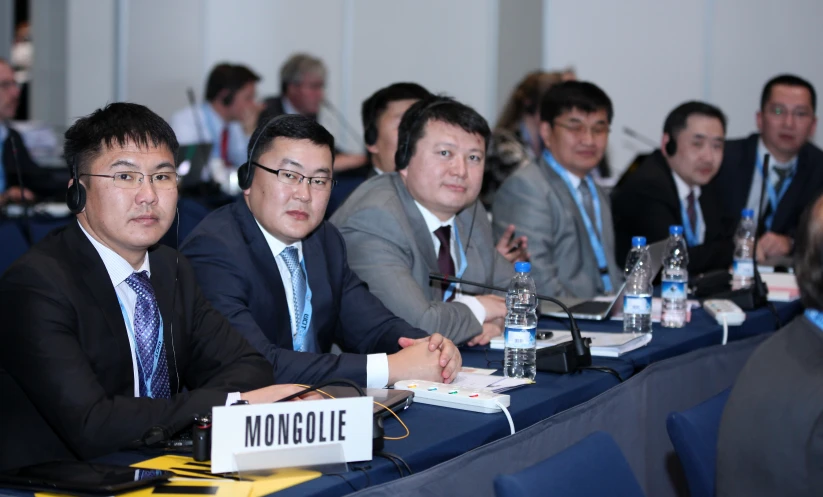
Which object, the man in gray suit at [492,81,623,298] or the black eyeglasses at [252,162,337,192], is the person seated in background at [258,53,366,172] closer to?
the man in gray suit at [492,81,623,298]

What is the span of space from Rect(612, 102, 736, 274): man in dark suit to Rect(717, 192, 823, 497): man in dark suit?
2549 millimetres

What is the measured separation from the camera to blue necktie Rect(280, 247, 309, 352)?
2482 millimetres

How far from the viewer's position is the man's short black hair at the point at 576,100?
3.95 metres

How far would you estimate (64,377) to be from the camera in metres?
1.70

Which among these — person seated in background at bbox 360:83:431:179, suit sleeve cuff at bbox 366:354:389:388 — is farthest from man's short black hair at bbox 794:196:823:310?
person seated in background at bbox 360:83:431:179

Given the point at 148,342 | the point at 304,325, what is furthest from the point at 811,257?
the point at 304,325

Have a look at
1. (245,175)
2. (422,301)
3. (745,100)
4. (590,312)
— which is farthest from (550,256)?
(745,100)

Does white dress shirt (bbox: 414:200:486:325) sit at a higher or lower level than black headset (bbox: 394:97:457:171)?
lower

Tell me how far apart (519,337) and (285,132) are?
80 centimetres

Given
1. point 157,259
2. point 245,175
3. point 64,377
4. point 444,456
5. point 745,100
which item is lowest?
point 444,456

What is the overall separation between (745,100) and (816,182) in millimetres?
2132

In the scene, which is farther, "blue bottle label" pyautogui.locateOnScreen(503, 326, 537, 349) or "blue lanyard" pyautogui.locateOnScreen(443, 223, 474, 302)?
"blue lanyard" pyautogui.locateOnScreen(443, 223, 474, 302)

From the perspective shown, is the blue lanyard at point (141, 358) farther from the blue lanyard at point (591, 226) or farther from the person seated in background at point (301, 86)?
the person seated in background at point (301, 86)

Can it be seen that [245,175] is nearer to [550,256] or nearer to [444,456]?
[444,456]
